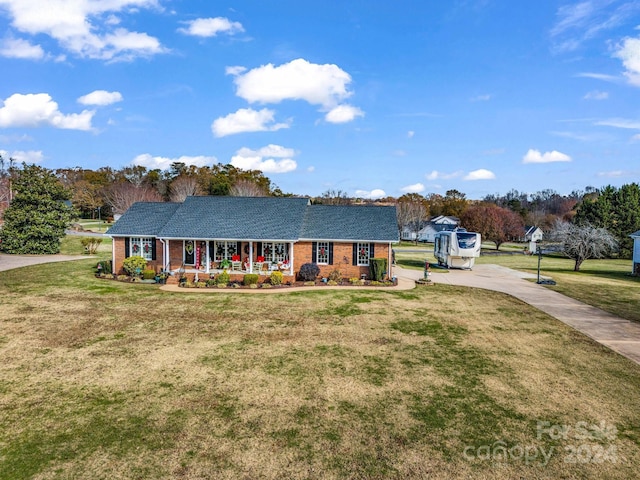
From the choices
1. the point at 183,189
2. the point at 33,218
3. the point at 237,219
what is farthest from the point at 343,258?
the point at 183,189

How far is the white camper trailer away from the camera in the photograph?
29.9m

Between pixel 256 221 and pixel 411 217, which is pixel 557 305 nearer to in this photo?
pixel 256 221

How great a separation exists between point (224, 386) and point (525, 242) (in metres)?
84.3

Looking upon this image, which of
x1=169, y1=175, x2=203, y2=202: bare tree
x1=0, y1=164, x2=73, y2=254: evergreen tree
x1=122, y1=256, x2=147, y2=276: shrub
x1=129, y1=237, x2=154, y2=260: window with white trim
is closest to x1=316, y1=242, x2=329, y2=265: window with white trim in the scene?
x1=122, y1=256, x2=147, y2=276: shrub

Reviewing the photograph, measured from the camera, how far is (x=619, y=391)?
9227 mm

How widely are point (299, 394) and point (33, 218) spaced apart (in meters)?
36.2

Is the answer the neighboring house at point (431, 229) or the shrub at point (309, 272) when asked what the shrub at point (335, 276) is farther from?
the neighboring house at point (431, 229)

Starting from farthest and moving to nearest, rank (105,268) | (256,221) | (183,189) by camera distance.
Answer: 1. (183,189)
2. (256,221)
3. (105,268)

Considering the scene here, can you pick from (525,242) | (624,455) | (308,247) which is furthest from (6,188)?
(525,242)

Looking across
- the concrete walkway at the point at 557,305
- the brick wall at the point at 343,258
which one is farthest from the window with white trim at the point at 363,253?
the concrete walkway at the point at 557,305

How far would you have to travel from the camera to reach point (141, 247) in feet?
81.3

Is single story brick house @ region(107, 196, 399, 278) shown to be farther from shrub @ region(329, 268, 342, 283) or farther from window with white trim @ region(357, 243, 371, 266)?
shrub @ region(329, 268, 342, 283)

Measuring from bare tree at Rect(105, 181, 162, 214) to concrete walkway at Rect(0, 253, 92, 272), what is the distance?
30250mm

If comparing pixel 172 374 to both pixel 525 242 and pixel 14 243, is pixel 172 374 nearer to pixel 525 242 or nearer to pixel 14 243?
pixel 14 243
